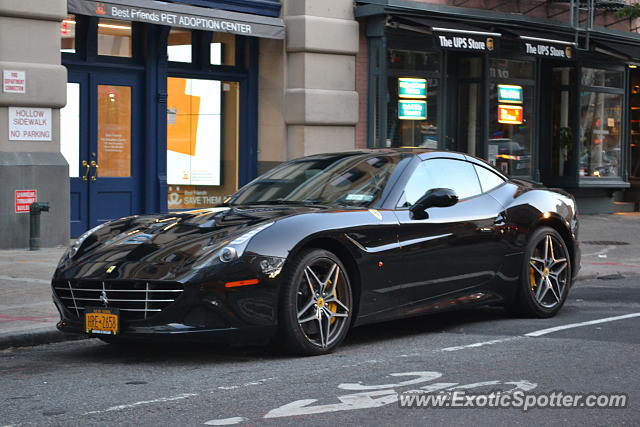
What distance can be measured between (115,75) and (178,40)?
56.2 inches

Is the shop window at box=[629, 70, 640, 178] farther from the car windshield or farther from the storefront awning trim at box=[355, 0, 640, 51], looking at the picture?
the car windshield

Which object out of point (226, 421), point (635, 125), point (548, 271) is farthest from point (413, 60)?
point (226, 421)

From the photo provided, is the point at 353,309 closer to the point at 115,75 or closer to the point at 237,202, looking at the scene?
the point at 237,202

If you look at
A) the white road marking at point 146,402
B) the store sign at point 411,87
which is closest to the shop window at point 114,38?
the store sign at point 411,87

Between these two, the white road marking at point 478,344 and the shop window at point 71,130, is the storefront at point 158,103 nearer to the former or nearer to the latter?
the shop window at point 71,130

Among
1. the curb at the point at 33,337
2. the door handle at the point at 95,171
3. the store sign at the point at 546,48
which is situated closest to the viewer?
the curb at the point at 33,337

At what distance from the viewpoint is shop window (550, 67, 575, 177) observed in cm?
2247

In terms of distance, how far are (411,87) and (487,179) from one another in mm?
10670

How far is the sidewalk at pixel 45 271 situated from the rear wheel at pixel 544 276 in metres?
3.60

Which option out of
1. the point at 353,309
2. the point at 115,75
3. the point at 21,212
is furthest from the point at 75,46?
the point at 353,309

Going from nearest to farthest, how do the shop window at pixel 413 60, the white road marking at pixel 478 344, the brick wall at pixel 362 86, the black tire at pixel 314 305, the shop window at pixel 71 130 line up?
the black tire at pixel 314 305 → the white road marking at pixel 478 344 → the shop window at pixel 71 130 → the brick wall at pixel 362 86 → the shop window at pixel 413 60

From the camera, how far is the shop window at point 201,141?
1727cm

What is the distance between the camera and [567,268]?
9.31m
